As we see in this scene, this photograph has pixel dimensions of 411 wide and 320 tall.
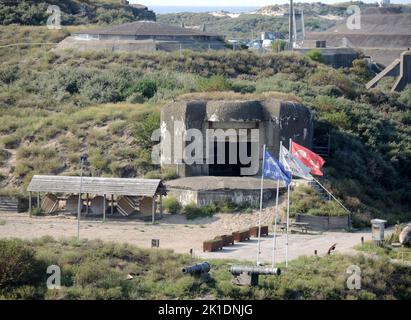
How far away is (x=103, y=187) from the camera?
3406 centimetres

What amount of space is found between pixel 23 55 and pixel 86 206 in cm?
2300

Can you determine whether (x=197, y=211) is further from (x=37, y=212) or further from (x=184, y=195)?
(x=37, y=212)

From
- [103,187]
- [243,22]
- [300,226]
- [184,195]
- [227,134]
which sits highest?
[227,134]

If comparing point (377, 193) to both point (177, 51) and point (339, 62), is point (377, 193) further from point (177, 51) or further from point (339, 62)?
point (339, 62)

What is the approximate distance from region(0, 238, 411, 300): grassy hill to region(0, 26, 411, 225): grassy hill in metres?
7.61

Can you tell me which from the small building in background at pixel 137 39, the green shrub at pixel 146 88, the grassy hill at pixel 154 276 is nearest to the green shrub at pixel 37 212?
the grassy hill at pixel 154 276

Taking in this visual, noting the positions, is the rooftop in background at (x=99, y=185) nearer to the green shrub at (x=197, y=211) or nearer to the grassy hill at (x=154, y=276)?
the green shrub at (x=197, y=211)

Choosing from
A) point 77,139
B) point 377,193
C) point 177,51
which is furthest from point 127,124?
point 177,51

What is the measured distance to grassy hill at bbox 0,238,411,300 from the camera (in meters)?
24.5

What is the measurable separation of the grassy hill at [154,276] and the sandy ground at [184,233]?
1889 millimetres

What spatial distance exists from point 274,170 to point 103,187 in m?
7.71

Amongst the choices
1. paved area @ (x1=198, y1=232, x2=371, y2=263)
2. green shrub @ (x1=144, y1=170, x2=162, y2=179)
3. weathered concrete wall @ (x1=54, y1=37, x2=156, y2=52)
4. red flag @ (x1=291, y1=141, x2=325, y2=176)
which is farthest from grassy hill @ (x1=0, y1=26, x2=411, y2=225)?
red flag @ (x1=291, y1=141, x2=325, y2=176)

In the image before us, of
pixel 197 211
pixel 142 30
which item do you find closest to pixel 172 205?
pixel 197 211

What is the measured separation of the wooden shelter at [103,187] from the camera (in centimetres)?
3384
